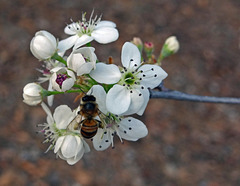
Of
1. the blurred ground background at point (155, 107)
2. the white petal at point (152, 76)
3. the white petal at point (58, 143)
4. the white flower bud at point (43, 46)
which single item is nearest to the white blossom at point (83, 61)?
the white flower bud at point (43, 46)

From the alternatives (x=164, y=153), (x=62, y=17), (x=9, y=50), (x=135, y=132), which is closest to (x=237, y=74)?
(x=164, y=153)

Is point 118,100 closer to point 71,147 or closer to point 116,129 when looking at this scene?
point 116,129

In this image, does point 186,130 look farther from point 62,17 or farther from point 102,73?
point 102,73

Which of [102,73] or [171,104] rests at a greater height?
[102,73]

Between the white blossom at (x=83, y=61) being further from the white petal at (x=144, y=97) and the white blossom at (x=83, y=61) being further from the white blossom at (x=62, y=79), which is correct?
the white petal at (x=144, y=97)

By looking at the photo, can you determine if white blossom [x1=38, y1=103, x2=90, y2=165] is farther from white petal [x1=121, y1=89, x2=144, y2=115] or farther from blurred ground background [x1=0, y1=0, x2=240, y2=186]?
blurred ground background [x1=0, y1=0, x2=240, y2=186]
